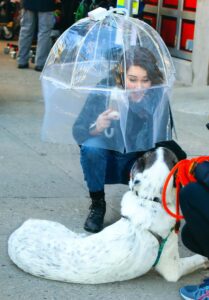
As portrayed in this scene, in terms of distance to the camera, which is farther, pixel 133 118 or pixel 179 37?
pixel 179 37

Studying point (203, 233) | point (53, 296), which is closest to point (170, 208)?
point (203, 233)

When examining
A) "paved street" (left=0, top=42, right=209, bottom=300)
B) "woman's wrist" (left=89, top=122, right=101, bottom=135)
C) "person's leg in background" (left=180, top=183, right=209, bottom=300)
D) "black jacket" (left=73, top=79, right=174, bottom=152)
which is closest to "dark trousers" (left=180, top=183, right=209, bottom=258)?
"person's leg in background" (left=180, top=183, right=209, bottom=300)

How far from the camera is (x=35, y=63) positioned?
34.6ft

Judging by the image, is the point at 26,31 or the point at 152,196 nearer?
the point at 152,196

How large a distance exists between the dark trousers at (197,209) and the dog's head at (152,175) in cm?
25

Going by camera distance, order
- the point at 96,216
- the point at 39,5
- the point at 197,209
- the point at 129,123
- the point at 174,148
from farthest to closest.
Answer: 1. the point at 39,5
2. the point at 96,216
3. the point at 129,123
4. the point at 174,148
5. the point at 197,209

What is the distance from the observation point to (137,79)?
4.22 metres

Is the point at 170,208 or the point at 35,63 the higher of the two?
the point at 170,208

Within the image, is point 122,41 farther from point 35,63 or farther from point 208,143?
point 35,63

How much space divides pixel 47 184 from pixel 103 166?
3.49 ft

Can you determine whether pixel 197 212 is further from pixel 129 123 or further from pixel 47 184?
pixel 47 184

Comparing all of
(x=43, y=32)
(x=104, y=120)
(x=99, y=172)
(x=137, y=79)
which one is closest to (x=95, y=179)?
(x=99, y=172)

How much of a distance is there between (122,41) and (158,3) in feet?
22.5

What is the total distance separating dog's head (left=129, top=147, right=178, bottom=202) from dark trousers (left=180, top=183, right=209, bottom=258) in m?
0.25
